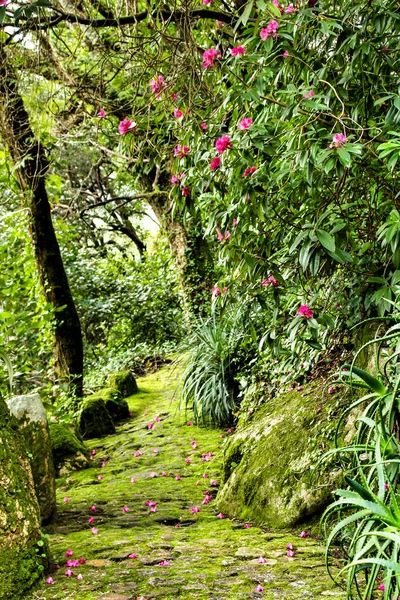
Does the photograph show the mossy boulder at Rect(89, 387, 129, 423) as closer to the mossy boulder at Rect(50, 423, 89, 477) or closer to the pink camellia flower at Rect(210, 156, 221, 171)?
Result: the mossy boulder at Rect(50, 423, 89, 477)

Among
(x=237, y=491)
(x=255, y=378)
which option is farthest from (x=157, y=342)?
(x=237, y=491)

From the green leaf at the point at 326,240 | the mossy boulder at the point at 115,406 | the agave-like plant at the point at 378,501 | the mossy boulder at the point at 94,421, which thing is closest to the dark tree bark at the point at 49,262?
the mossy boulder at the point at 94,421

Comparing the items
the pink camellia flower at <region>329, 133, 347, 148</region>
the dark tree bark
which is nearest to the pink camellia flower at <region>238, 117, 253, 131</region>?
the pink camellia flower at <region>329, 133, 347, 148</region>

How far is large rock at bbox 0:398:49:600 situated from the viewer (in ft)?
7.76

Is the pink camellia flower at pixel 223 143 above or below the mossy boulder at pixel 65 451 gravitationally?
above

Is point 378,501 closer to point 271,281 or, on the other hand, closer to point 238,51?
point 271,281

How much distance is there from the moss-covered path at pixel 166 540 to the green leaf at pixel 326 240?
1306 millimetres

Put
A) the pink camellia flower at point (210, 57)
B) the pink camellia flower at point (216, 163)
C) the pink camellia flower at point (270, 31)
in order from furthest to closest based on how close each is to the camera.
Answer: the pink camellia flower at point (210, 57)
the pink camellia flower at point (216, 163)
the pink camellia flower at point (270, 31)

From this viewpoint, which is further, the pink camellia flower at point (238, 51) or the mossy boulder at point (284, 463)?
the mossy boulder at point (284, 463)

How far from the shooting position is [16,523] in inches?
98.4

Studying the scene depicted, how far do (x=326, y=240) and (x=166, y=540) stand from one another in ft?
5.91

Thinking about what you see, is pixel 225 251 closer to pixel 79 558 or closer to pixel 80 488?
pixel 79 558

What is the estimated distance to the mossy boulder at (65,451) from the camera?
200 inches

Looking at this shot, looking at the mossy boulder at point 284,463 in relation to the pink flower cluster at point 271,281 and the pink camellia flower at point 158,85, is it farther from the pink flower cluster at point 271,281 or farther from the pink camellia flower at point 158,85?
the pink camellia flower at point 158,85
